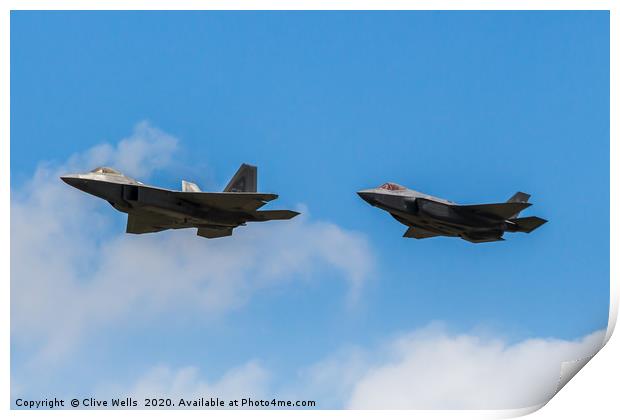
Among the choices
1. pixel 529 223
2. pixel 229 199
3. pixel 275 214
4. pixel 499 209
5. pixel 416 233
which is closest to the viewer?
pixel 229 199

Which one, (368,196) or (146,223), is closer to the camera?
(368,196)

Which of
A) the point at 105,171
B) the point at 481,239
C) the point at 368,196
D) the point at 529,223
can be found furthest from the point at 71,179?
the point at 529,223

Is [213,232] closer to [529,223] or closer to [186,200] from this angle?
[186,200]

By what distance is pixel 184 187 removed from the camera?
49.9 metres

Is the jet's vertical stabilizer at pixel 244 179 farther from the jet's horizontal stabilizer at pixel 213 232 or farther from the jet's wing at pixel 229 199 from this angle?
the jet's horizontal stabilizer at pixel 213 232

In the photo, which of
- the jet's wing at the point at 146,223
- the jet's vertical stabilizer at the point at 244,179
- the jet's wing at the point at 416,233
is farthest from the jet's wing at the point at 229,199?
the jet's wing at the point at 416,233

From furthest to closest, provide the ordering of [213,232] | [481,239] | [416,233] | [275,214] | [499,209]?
[416,233] < [213,232] < [481,239] < [275,214] < [499,209]

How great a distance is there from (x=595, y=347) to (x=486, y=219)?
8.07 metres

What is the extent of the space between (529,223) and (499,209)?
5.86ft

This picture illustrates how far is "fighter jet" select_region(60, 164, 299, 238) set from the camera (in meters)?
49.2

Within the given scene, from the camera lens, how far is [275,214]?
50.2m

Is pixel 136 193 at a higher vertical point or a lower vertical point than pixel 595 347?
higher
